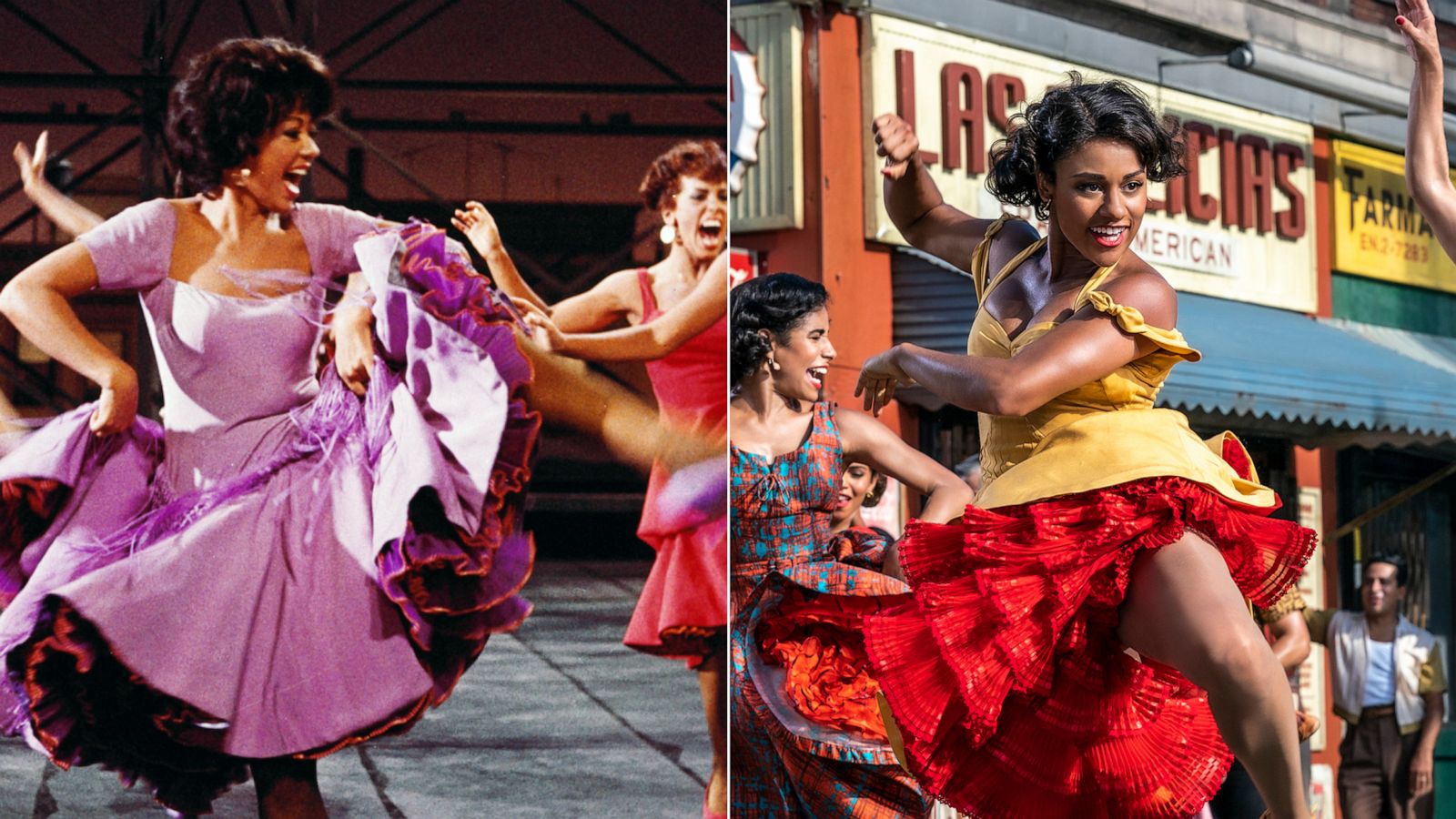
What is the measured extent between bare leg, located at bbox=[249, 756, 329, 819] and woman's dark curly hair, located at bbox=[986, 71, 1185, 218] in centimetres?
245

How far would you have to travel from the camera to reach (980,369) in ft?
13.7

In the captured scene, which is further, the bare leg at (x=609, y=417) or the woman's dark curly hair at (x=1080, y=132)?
the bare leg at (x=609, y=417)

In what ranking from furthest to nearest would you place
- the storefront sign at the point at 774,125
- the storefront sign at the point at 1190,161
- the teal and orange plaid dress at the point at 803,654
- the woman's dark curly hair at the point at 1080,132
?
the storefront sign at the point at 1190,161 → the storefront sign at the point at 774,125 → the teal and orange plaid dress at the point at 803,654 → the woman's dark curly hair at the point at 1080,132

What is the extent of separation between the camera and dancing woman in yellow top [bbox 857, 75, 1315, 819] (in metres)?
4.09

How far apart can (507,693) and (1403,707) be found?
661 centimetres

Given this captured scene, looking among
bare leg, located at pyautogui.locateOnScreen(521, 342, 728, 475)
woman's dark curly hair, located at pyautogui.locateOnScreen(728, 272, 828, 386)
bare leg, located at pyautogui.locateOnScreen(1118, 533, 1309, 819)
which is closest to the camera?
bare leg, located at pyautogui.locateOnScreen(1118, 533, 1309, 819)

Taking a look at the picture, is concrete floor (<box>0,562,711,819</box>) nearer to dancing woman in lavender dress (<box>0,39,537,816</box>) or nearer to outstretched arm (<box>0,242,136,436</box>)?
dancing woman in lavender dress (<box>0,39,537,816</box>)

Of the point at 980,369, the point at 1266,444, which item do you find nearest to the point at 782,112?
the point at 1266,444

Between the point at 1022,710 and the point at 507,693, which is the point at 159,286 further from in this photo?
the point at 1022,710

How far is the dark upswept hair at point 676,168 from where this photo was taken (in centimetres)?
581

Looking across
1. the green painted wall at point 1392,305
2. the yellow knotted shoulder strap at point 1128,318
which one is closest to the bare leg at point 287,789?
the yellow knotted shoulder strap at point 1128,318

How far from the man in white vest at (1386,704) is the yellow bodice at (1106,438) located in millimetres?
6946


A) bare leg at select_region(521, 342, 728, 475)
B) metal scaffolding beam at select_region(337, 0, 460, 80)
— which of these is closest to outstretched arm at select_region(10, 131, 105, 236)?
metal scaffolding beam at select_region(337, 0, 460, 80)

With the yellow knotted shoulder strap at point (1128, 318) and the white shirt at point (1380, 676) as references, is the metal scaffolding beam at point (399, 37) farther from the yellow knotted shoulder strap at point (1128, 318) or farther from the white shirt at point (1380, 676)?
the white shirt at point (1380, 676)
